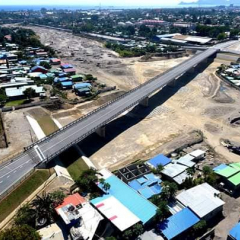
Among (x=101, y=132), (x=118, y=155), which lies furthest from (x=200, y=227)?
(x=101, y=132)

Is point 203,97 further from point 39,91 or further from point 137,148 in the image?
point 39,91

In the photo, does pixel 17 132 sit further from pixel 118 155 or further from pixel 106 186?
pixel 106 186

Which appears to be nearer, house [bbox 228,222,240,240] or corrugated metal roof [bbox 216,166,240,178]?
house [bbox 228,222,240,240]

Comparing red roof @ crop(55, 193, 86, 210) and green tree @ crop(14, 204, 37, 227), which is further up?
green tree @ crop(14, 204, 37, 227)

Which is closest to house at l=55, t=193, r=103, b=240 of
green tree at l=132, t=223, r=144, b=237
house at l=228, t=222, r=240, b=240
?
green tree at l=132, t=223, r=144, b=237

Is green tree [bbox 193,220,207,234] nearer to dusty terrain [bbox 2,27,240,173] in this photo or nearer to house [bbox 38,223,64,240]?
house [bbox 38,223,64,240]

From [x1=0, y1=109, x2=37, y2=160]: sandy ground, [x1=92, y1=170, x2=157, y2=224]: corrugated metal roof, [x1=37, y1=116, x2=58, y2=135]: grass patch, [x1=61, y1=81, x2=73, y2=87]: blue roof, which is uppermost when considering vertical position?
[x1=92, y1=170, x2=157, y2=224]: corrugated metal roof

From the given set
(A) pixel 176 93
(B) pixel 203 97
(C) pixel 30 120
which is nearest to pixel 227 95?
(B) pixel 203 97
